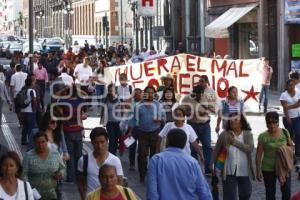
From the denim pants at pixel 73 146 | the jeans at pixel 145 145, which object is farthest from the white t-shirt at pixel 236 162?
the jeans at pixel 145 145

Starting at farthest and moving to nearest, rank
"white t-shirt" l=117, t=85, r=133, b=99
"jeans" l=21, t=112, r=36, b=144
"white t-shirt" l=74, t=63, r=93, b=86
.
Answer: "white t-shirt" l=74, t=63, r=93, b=86
"jeans" l=21, t=112, r=36, b=144
"white t-shirt" l=117, t=85, r=133, b=99

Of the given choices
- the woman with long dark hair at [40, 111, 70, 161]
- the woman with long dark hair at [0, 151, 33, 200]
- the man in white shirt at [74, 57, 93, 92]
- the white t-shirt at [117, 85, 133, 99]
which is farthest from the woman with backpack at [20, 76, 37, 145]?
the woman with long dark hair at [0, 151, 33, 200]

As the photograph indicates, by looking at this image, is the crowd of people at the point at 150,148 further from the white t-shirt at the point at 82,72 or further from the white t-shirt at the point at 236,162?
the white t-shirt at the point at 82,72

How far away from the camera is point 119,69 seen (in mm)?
20375

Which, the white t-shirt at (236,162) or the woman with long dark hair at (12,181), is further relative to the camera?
the white t-shirt at (236,162)

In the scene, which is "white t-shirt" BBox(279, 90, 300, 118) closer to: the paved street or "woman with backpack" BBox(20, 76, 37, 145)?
the paved street

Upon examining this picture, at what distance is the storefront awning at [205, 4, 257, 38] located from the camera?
3450cm

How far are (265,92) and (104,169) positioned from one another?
17.1 meters

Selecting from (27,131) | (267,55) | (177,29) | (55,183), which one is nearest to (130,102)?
(27,131)

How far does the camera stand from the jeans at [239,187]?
9516mm

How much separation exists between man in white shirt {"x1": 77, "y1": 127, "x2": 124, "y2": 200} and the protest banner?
36.8ft

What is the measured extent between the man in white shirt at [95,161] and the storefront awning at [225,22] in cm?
2647

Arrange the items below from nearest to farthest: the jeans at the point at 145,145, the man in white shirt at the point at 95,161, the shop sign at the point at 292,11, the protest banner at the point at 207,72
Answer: the man in white shirt at the point at 95,161 < the jeans at the point at 145,145 < the protest banner at the point at 207,72 < the shop sign at the point at 292,11

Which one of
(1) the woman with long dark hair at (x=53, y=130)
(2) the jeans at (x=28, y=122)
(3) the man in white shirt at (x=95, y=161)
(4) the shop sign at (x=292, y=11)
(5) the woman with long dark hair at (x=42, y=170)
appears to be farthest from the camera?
(4) the shop sign at (x=292, y=11)
